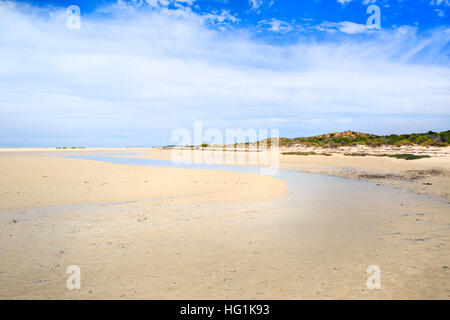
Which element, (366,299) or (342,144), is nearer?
(366,299)

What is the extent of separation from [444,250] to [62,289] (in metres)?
7.16

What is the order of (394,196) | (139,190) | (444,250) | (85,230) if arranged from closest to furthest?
(444,250)
(85,230)
(394,196)
(139,190)

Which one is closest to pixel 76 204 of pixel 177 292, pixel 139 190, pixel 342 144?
pixel 139 190

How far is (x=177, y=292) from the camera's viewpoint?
4156 millimetres

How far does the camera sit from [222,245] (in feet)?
20.1

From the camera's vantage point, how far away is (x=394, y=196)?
12.0m

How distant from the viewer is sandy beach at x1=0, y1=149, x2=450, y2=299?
14.0 feet

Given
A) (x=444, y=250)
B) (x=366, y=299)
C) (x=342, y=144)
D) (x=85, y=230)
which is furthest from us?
(x=342, y=144)

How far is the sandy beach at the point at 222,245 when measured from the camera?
428 centimetres
